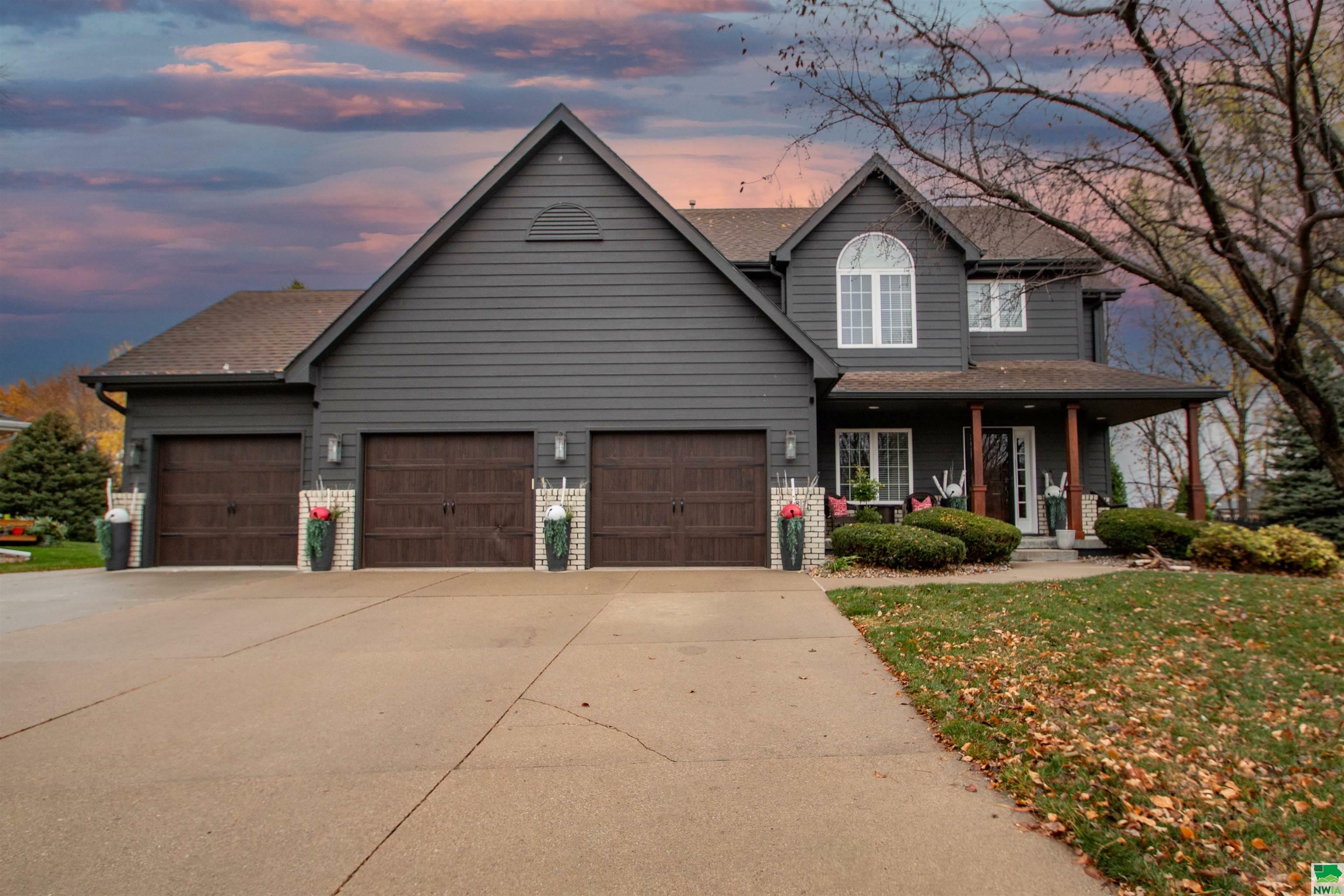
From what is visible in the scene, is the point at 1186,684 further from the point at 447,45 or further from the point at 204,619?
the point at 447,45

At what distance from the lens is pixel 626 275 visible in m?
12.2

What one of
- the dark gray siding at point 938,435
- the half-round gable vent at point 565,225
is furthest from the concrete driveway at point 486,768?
the dark gray siding at point 938,435

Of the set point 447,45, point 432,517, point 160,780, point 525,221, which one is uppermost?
point 447,45

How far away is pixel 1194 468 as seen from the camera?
46.8ft

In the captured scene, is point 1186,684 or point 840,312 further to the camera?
point 840,312

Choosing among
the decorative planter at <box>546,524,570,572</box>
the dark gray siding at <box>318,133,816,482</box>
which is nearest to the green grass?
the dark gray siding at <box>318,133,816,482</box>

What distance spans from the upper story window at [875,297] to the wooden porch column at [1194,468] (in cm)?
539

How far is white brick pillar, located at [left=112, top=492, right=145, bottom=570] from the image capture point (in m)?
12.7

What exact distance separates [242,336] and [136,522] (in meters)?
3.81

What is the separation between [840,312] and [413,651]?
37.3 feet

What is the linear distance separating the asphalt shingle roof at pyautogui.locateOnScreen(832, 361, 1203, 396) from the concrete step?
291 centimetres

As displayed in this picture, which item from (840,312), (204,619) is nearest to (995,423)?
(840,312)

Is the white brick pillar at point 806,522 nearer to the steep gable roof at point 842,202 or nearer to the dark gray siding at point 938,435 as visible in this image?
the dark gray siding at point 938,435

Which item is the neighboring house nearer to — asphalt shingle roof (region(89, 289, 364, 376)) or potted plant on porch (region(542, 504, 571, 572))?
asphalt shingle roof (region(89, 289, 364, 376))
